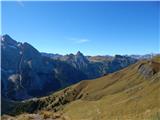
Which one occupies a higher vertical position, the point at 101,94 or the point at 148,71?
the point at 148,71

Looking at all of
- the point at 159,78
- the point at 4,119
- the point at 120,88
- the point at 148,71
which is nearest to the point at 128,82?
the point at 120,88

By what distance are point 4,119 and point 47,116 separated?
4287 mm

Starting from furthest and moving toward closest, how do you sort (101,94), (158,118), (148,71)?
(101,94)
(148,71)
(158,118)

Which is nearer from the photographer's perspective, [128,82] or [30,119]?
[30,119]

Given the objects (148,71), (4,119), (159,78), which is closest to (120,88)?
(148,71)

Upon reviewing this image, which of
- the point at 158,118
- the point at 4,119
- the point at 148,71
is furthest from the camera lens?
the point at 148,71

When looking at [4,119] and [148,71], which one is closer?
[4,119]

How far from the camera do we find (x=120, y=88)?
185 meters

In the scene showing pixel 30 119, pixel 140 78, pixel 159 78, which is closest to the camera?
pixel 30 119

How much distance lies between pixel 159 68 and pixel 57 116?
154179mm

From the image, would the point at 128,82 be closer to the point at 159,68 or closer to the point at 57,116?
the point at 159,68

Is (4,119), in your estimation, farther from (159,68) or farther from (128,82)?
(128,82)

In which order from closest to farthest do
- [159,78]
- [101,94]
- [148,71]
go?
[159,78], [148,71], [101,94]

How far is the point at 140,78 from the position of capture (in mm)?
183500
